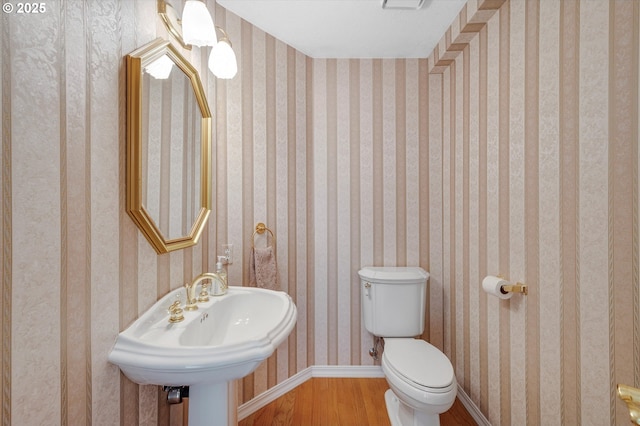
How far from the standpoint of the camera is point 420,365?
4.35 feet

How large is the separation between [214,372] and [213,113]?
1.26 m

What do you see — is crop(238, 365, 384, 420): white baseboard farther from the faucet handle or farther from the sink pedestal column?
the faucet handle

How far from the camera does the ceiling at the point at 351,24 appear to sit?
4.76ft

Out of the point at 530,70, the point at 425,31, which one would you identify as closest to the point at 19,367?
the point at 530,70

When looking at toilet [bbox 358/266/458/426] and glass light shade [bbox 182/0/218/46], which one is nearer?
glass light shade [bbox 182/0/218/46]

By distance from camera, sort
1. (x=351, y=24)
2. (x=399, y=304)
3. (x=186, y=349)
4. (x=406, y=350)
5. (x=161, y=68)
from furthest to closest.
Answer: (x=399, y=304) → (x=351, y=24) → (x=406, y=350) → (x=161, y=68) → (x=186, y=349)

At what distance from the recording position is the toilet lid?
121 centimetres

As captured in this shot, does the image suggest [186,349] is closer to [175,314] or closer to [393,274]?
[175,314]

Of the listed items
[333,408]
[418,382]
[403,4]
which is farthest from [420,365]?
[403,4]

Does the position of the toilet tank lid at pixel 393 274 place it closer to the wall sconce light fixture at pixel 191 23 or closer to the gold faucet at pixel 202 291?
the gold faucet at pixel 202 291

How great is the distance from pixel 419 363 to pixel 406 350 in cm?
13

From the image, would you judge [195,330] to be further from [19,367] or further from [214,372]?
[19,367]

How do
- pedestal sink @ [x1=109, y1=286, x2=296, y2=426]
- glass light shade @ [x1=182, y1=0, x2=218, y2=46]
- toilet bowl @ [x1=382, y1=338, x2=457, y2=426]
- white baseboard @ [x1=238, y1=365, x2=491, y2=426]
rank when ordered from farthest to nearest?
1. white baseboard @ [x1=238, y1=365, x2=491, y2=426]
2. toilet bowl @ [x1=382, y1=338, x2=457, y2=426]
3. glass light shade @ [x1=182, y1=0, x2=218, y2=46]
4. pedestal sink @ [x1=109, y1=286, x2=296, y2=426]

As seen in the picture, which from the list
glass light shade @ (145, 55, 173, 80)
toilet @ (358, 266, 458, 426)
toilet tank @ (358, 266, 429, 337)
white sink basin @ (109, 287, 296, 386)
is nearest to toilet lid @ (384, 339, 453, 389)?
toilet @ (358, 266, 458, 426)
